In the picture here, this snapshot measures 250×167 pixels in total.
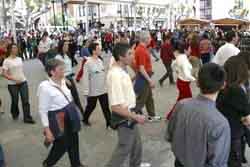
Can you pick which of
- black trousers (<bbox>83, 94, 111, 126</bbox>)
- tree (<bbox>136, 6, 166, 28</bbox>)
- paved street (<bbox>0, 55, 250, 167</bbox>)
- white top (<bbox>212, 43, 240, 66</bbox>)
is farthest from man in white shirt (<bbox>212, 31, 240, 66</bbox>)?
→ tree (<bbox>136, 6, 166, 28</bbox>)

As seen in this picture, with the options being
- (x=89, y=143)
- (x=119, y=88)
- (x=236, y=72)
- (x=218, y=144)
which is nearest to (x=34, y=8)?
(x=89, y=143)

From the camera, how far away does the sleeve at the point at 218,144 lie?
247cm

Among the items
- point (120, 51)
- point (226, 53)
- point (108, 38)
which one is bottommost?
point (226, 53)

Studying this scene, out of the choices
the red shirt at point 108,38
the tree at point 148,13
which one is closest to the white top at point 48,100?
the red shirt at point 108,38

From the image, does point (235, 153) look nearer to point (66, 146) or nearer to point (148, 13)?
point (66, 146)

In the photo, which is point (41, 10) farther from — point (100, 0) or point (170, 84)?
point (170, 84)

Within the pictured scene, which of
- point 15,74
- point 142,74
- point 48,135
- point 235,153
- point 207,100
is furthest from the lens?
point 15,74

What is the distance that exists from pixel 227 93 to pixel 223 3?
123241 millimetres

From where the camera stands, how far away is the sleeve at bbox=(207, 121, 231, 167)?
2.47 meters

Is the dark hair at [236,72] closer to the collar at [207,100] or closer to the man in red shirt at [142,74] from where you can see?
→ the collar at [207,100]

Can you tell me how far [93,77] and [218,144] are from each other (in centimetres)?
426

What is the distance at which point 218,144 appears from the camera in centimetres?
247

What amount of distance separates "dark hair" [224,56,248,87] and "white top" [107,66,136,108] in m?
1.01

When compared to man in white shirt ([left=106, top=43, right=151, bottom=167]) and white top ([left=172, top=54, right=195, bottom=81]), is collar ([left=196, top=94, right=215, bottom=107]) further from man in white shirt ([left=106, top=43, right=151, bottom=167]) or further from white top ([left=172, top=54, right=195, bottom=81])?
white top ([left=172, top=54, right=195, bottom=81])
